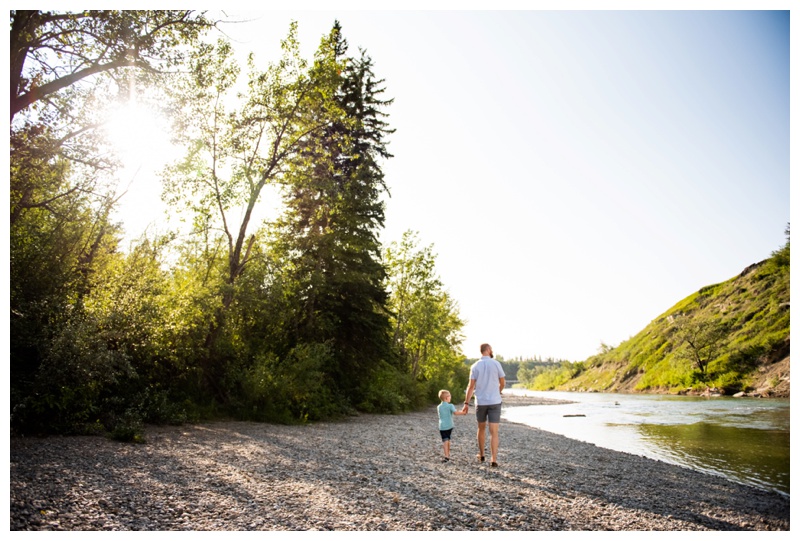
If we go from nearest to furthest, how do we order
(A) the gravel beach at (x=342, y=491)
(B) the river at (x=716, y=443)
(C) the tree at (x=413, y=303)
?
1. (A) the gravel beach at (x=342, y=491)
2. (B) the river at (x=716, y=443)
3. (C) the tree at (x=413, y=303)

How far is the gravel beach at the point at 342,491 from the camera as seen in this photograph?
4.88 meters

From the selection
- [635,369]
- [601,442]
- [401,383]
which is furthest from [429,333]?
[635,369]

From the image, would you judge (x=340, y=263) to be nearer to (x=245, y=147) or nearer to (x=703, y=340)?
(x=245, y=147)

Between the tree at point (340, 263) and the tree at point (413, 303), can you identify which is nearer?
the tree at point (340, 263)

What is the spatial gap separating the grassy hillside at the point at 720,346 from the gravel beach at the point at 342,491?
31.9m

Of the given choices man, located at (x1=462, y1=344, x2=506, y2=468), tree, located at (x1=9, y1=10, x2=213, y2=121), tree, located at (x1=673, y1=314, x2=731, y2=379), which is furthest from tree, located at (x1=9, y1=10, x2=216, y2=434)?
tree, located at (x1=673, y1=314, x2=731, y2=379)

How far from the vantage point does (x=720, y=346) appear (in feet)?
198

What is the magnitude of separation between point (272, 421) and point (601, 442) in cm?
1107

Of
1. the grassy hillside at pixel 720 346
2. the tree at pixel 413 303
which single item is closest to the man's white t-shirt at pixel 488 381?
the tree at pixel 413 303

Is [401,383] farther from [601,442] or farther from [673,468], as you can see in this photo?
[673,468]

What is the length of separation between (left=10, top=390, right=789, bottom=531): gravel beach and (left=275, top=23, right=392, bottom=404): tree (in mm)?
9474

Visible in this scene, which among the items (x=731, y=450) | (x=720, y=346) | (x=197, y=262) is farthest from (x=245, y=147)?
(x=720, y=346)

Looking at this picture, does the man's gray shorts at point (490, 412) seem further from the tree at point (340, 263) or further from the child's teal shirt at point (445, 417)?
the tree at point (340, 263)

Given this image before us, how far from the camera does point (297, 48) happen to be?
49.6 ft
